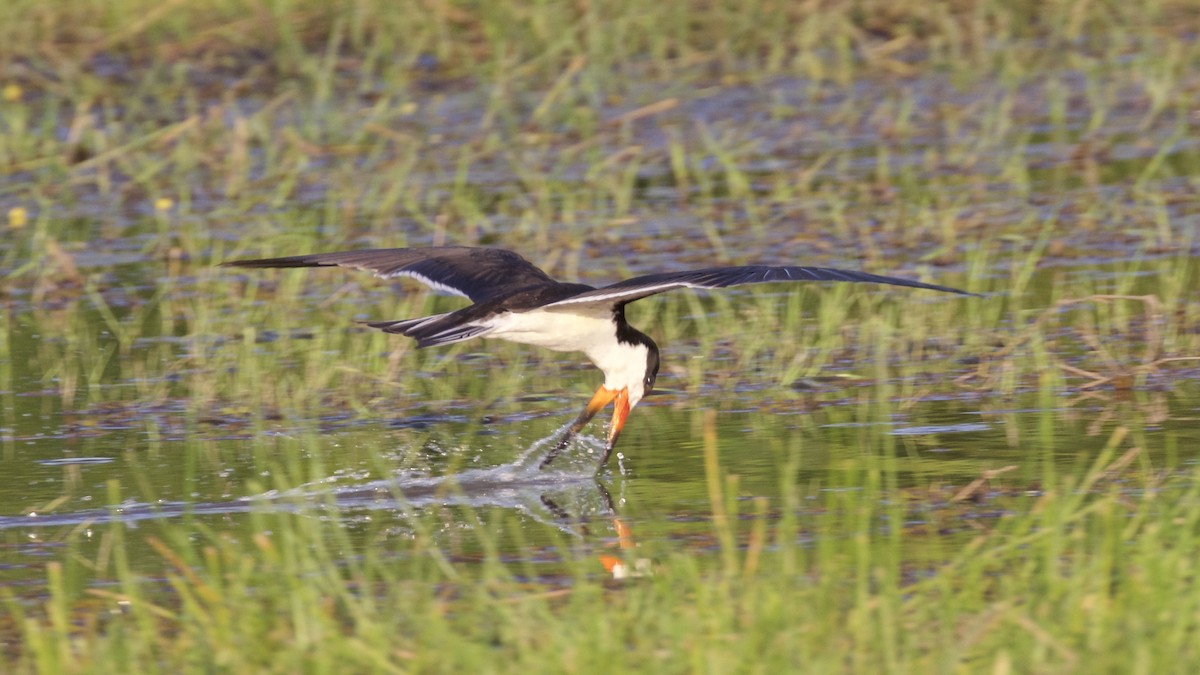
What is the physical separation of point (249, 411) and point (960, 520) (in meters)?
2.51

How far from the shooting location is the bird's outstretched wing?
6102mm

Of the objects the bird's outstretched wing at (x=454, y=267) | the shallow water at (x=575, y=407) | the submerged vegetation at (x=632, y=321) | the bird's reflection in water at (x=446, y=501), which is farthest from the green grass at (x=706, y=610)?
the bird's outstretched wing at (x=454, y=267)

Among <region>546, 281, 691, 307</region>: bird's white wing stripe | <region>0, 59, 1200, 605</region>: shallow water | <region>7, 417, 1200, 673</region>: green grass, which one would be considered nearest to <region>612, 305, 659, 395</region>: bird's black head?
<region>0, 59, 1200, 605</region>: shallow water

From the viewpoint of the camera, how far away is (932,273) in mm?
7992

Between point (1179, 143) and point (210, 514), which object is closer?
point (210, 514)

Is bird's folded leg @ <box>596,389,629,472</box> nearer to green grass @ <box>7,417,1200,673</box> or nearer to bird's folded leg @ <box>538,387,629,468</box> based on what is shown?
bird's folded leg @ <box>538,387,629,468</box>

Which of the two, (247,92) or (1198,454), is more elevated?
(247,92)

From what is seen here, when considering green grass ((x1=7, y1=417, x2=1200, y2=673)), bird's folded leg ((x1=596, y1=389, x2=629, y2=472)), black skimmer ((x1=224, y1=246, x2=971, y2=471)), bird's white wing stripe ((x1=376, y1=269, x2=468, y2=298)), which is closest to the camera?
green grass ((x1=7, y1=417, x2=1200, y2=673))

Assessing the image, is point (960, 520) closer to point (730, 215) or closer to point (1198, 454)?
point (1198, 454)

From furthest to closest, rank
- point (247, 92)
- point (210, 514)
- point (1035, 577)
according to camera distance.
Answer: point (247, 92) < point (210, 514) < point (1035, 577)

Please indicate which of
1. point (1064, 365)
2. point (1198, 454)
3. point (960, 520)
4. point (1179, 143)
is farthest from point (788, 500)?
point (1179, 143)

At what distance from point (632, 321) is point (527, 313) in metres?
1.91

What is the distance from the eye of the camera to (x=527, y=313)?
5.71 m

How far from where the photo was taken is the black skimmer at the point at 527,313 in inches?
218
